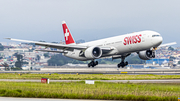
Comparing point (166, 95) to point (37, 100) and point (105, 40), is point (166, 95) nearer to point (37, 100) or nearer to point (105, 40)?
point (37, 100)

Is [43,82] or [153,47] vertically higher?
[153,47]

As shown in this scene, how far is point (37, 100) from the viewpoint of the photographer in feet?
68.9

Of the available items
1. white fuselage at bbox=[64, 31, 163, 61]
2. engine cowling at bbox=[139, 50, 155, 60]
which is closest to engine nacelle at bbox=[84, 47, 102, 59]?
white fuselage at bbox=[64, 31, 163, 61]

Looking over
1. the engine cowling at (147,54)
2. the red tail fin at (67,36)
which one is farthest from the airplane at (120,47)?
the red tail fin at (67,36)

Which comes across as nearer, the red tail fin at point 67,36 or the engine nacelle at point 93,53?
the engine nacelle at point 93,53

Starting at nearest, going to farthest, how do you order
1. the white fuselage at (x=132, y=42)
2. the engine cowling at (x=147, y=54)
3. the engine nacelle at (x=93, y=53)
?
the white fuselage at (x=132, y=42)
the engine cowling at (x=147, y=54)
the engine nacelle at (x=93, y=53)

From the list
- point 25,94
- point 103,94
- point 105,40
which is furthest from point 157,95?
point 105,40

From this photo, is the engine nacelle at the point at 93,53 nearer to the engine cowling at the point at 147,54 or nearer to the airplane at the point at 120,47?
the airplane at the point at 120,47

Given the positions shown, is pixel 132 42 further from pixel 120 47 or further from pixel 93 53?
pixel 93 53

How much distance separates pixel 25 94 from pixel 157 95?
9.90 m

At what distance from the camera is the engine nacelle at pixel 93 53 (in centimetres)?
6003

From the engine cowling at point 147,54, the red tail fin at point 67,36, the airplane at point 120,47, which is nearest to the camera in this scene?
the airplane at point 120,47

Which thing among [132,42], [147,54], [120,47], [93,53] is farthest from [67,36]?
[132,42]

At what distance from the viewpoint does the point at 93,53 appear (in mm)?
61156
